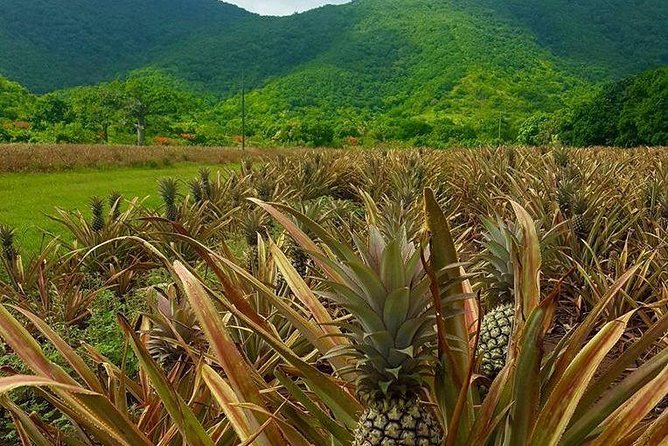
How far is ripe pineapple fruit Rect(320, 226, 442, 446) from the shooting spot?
0.92 meters

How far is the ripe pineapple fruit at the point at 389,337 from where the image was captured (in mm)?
923

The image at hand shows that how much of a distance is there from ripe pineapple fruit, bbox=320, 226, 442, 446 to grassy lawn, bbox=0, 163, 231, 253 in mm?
4276

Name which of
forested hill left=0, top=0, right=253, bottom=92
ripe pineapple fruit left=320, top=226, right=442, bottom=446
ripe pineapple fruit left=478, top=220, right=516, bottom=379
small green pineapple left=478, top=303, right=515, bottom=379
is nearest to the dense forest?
forested hill left=0, top=0, right=253, bottom=92

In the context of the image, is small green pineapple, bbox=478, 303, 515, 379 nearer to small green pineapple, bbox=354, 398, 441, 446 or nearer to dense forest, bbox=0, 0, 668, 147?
small green pineapple, bbox=354, 398, 441, 446

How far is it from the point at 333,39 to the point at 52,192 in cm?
6658

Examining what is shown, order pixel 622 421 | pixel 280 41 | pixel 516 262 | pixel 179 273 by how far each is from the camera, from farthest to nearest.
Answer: pixel 280 41
pixel 516 262
pixel 179 273
pixel 622 421

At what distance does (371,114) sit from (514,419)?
5354cm

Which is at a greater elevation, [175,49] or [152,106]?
[175,49]

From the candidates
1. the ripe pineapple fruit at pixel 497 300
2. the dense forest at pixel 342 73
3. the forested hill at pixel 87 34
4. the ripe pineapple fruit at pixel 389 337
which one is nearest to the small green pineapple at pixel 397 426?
the ripe pineapple fruit at pixel 389 337

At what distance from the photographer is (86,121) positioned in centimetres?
4284

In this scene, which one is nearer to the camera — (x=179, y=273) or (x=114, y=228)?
(x=179, y=273)

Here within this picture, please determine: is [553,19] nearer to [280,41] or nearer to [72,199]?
[280,41]

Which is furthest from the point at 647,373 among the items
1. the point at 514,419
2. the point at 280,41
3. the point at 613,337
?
the point at 280,41

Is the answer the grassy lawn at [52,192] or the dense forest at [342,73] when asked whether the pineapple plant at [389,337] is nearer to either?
the grassy lawn at [52,192]
